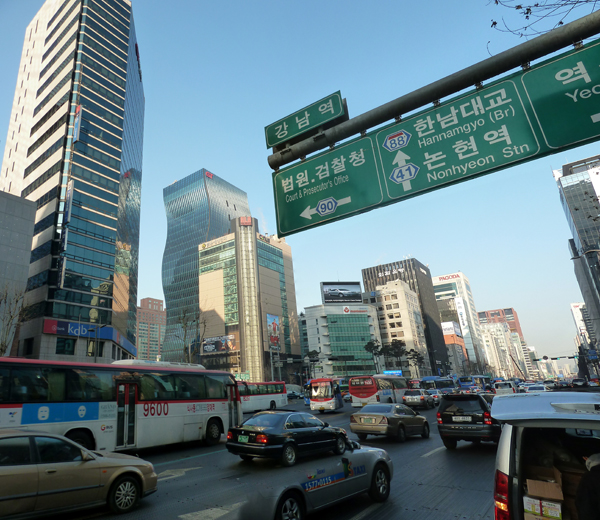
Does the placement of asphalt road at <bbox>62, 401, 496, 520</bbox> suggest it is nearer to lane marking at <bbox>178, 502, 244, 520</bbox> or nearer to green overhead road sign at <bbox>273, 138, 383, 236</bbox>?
lane marking at <bbox>178, 502, 244, 520</bbox>

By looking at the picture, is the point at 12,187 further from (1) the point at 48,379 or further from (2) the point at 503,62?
(2) the point at 503,62

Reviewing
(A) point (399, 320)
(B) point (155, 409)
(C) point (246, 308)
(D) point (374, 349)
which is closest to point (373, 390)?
(B) point (155, 409)

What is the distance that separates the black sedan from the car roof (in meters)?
7.01

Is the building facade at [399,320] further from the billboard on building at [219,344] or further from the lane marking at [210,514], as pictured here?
the lane marking at [210,514]

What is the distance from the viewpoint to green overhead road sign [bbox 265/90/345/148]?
5809mm

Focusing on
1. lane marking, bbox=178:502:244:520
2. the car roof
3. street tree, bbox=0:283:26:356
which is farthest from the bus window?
street tree, bbox=0:283:26:356

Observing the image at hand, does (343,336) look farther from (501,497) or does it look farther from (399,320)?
(501,497)

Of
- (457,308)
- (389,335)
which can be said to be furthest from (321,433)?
(457,308)

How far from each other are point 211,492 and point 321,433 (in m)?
4.00

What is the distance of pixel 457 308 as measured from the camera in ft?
638

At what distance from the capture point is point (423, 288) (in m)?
157

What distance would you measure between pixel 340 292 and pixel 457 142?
114m

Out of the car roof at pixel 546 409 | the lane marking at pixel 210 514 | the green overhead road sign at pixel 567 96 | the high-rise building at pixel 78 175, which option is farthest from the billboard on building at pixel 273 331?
the car roof at pixel 546 409

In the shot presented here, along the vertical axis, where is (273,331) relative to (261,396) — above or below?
above
